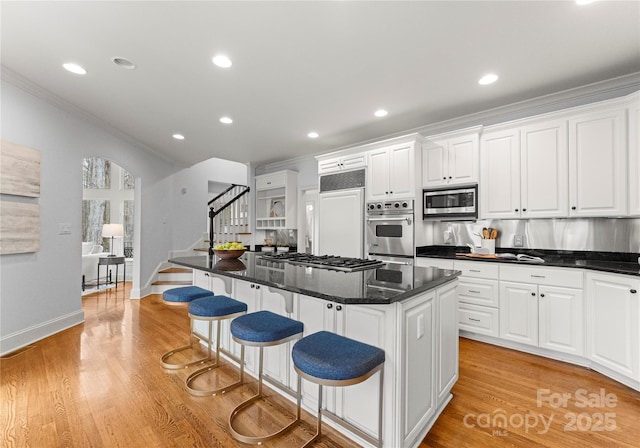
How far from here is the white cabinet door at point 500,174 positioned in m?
3.21

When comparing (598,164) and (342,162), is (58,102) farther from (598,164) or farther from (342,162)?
(598,164)

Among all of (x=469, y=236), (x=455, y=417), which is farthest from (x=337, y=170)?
(x=455, y=417)

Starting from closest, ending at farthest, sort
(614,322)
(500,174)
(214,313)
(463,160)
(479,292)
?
(214,313)
(614,322)
(479,292)
(500,174)
(463,160)

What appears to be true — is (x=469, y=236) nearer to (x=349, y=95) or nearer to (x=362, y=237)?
(x=362, y=237)

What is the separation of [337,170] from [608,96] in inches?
122

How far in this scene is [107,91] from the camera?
10.4 feet

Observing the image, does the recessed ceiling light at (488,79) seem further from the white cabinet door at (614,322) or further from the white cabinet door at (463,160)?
the white cabinet door at (614,322)

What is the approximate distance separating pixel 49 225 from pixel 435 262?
455cm

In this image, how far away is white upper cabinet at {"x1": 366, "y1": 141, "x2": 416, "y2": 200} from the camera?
3.74m

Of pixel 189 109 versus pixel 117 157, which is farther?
pixel 117 157

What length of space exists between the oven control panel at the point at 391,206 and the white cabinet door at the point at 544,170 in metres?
1.20

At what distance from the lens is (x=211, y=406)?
2.02m

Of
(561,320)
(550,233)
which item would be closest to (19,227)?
(561,320)

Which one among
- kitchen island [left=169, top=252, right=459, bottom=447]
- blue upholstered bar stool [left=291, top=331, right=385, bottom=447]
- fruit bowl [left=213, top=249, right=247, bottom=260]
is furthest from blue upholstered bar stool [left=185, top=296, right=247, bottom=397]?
blue upholstered bar stool [left=291, top=331, right=385, bottom=447]
